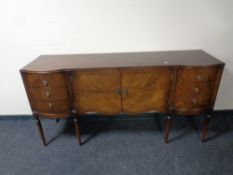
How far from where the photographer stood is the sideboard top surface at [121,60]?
56.7 inches

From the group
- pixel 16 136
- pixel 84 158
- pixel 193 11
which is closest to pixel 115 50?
pixel 193 11

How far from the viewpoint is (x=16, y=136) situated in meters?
1.95

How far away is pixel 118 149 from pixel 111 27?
4.00 feet

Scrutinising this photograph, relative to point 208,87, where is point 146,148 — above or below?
below

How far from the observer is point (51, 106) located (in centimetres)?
155

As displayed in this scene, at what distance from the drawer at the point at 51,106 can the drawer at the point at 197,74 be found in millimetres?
1012

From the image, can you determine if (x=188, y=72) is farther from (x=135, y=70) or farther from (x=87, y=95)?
(x=87, y=95)

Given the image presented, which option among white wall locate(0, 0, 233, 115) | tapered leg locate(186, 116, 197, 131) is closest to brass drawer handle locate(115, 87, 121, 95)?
white wall locate(0, 0, 233, 115)

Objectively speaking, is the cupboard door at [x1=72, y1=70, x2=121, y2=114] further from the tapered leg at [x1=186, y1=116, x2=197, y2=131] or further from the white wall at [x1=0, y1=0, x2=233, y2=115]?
the tapered leg at [x1=186, y1=116, x2=197, y2=131]

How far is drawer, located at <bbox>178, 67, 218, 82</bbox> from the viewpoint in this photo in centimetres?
140

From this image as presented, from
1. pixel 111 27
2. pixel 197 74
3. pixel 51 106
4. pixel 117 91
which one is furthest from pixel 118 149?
pixel 111 27

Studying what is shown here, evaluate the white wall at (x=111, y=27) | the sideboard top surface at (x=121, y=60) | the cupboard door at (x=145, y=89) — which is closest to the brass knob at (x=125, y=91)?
the cupboard door at (x=145, y=89)

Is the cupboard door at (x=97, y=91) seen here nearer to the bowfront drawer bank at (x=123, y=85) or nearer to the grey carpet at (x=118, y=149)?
the bowfront drawer bank at (x=123, y=85)

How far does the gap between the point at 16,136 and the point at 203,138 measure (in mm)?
2006
